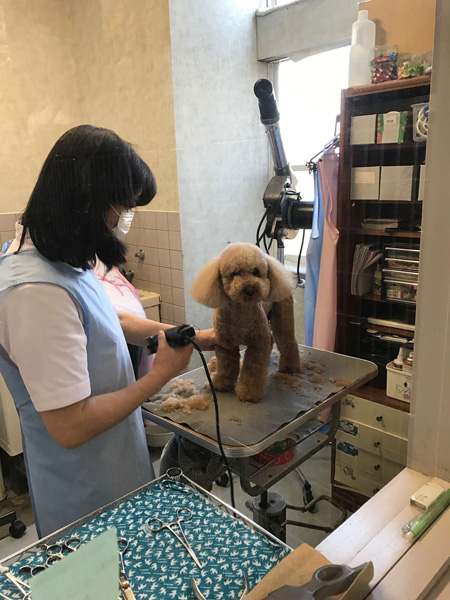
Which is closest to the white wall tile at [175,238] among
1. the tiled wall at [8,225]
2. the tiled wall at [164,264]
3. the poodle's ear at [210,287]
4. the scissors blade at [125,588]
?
the tiled wall at [164,264]

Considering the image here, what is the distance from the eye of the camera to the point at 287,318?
3.28 feet

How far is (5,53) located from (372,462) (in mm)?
1031

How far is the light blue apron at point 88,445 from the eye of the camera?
73 centimetres

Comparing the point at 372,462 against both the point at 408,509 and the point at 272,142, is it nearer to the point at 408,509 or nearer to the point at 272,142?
the point at 408,509

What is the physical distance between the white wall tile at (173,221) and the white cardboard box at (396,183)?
439mm

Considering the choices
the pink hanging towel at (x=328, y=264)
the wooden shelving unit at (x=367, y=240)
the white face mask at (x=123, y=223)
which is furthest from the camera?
the pink hanging towel at (x=328, y=264)

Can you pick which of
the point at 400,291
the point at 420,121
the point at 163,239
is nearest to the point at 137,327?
the point at 163,239

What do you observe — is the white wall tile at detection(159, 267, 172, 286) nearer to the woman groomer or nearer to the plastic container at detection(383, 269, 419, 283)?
the woman groomer

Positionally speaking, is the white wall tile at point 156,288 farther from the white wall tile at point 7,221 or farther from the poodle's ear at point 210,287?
the white wall tile at point 7,221

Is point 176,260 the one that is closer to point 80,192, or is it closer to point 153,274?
point 153,274

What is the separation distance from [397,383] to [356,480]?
0.75 ft

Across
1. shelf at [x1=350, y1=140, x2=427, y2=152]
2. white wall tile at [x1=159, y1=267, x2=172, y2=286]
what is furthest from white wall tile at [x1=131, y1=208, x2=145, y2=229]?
shelf at [x1=350, y1=140, x2=427, y2=152]

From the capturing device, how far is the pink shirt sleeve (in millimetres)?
635

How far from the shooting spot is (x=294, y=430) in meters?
0.91
